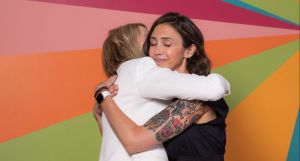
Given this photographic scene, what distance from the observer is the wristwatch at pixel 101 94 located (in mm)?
1510

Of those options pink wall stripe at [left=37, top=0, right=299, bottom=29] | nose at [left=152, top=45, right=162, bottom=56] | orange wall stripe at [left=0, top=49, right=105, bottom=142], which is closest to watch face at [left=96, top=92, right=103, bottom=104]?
nose at [left=152, top=45, right=162, bottom=56]

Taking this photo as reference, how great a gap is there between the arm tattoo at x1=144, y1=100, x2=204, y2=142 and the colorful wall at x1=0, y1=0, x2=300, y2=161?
78 cm

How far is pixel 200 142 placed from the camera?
1.47 meters

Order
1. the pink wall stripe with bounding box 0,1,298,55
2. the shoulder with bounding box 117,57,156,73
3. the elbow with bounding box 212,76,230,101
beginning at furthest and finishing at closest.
→ the pink wall stripe with bounding box 0,1,298,55, the shoulder with bounding box 117,57,156,73, the elbow with bounding box 212,76,230,101

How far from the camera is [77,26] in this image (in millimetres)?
2096

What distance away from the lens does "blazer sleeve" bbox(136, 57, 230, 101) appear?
4.38ft

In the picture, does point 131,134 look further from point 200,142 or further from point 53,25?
point 53,25

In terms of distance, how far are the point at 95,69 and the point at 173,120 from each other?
83 cm

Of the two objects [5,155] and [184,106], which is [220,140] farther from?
[5,155]

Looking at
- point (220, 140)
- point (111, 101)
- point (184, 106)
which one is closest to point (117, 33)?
point (111, 101)

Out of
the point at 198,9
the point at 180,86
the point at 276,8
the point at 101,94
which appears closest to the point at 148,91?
the point at 180,86

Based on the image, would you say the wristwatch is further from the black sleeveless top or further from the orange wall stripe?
the orange wall stripe

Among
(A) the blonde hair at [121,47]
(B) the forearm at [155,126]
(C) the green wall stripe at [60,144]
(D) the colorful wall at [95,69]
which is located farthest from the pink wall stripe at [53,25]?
(B) the forearm at [155,126]

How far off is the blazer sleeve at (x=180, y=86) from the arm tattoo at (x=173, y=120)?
0.19 ft
